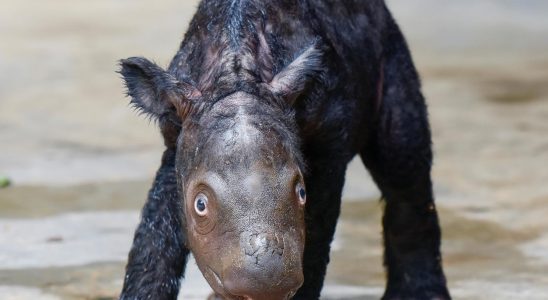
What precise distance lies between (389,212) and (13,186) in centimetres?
380

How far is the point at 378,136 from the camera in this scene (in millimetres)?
8102

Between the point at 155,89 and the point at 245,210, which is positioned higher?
the point at 155,89

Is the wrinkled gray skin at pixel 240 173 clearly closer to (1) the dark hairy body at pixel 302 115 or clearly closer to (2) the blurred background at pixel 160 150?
(1) the dark hairy body at pixel 302 115

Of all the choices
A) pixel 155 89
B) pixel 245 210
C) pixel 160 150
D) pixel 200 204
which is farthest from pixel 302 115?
pixel 160 150

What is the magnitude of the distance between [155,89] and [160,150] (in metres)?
6.37

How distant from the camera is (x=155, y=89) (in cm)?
626

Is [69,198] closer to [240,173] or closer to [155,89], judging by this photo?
[155,89]

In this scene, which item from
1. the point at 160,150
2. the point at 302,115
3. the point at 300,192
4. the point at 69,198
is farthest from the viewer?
the point at 160,150

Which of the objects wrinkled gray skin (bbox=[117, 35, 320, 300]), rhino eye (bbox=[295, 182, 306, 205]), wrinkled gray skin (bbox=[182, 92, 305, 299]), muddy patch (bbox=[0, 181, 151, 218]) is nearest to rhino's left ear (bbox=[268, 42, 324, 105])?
wrinkled gray skin (bbox=[117, 35, 320, 300])

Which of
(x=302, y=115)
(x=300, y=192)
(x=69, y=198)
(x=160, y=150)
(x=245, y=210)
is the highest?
(x=160, y=150)

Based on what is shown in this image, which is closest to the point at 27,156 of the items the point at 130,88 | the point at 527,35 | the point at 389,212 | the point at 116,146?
the point at 116,146

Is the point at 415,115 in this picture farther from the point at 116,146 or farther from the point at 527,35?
the point at 527,35

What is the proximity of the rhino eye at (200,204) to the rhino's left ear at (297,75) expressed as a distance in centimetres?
66

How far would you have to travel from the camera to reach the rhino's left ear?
6.18m
